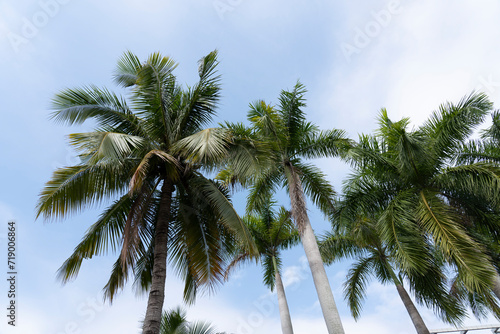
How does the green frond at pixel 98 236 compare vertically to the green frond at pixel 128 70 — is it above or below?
below

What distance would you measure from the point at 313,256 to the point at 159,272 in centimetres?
444

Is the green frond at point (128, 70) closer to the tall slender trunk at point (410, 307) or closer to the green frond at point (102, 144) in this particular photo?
the green frond at point (102, 144)

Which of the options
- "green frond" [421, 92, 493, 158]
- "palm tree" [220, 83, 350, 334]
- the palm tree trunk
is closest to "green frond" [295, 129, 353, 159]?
"palm tree" [220, 83, 350, 334]

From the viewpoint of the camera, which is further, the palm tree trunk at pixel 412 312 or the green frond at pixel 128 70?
the palm tree trunk at pixel 412 312

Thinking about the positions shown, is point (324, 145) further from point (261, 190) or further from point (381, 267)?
point (381, 267)

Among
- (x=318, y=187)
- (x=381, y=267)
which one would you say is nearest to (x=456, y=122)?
(x=318, y=187)

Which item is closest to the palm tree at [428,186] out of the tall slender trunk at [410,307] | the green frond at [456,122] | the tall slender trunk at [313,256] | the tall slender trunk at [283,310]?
the green frond at [456,122]

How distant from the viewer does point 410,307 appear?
14.6m

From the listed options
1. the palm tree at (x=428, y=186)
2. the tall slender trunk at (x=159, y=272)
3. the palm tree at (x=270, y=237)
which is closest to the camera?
the tall slender trunk at (x=159, y=272)

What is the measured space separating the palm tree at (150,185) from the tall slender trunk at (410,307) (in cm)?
937

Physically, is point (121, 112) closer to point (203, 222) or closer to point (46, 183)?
point (46, 183)

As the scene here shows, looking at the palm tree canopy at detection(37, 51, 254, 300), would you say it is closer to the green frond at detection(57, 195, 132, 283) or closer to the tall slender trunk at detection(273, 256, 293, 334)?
the green frond at detection(57, 195, 132, 283)

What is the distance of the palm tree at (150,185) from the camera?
27.8 ft

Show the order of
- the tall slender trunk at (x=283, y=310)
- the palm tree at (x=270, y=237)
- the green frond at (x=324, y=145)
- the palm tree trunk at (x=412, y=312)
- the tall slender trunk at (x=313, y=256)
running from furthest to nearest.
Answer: the palm tree at (x=270, y=237) < the tall slender trunk at (x=283, y=310) < the palm tree trunk at (x=412, y=312) < the green frond at (x=324, y=145) < the tall slender trunk at (x=313, y=256)
